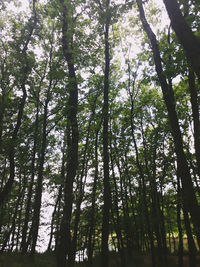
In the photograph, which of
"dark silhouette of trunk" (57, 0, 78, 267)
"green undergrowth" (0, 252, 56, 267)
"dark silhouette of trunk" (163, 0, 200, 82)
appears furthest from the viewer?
"green undergrowth" (0, 252, 56, 267)

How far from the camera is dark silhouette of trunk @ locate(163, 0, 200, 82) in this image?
3596mm

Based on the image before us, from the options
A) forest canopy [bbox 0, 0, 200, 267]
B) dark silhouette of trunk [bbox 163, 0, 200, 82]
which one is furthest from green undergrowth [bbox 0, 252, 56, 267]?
dark silhouette of trunk [bbox 163, 0, 200, 82]

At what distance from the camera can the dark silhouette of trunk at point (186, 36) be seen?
360 cm

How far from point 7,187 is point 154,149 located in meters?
11.9

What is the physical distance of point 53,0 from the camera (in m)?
10.5

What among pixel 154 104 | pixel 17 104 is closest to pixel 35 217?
pixel 17 104

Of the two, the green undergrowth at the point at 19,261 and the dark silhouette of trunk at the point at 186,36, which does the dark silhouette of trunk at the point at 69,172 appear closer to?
the green undergrowth at the point at 19,261

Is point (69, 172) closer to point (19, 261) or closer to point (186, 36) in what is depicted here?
point (186, 36)

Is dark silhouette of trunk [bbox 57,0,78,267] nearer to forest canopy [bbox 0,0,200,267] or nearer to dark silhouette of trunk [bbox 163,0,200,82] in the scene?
forest canopy [bbox 0,0,200,267]

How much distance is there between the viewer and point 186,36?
390cm

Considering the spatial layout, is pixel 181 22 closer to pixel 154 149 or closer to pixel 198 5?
pixel 198 5

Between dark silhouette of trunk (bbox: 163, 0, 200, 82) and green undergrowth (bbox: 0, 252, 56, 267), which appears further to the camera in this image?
green undergrowth (bbox: 0, 252, 56, 267)

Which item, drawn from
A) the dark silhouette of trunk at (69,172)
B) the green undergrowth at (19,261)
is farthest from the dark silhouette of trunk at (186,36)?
the green undergrowth at (19,261)

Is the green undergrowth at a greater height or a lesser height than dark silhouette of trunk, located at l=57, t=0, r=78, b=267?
lesser
